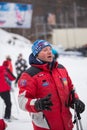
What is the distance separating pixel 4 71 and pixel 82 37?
35669 millimetres

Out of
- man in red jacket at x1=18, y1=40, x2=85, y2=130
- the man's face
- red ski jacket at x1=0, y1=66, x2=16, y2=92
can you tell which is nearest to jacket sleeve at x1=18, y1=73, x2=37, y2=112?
man in red jacket at x1=18, y1=40, x2=85, y2=130

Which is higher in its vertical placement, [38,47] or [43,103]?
[38,47]

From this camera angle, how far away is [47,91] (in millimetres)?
3918

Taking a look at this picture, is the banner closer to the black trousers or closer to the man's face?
the black trousers

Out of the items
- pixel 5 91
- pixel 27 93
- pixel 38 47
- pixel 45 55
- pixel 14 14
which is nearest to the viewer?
pixel 27 93

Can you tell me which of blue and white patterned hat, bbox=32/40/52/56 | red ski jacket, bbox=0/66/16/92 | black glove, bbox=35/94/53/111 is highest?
blue and white patterned hat, bbox=32/40/52/56

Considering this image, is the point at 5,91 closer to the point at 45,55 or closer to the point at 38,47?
the point at 38,47

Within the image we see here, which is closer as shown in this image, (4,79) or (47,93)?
(47,93)

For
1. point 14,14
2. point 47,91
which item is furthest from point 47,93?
point 14,14

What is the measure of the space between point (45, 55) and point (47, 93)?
38cm

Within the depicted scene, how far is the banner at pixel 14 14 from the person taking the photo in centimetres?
3356

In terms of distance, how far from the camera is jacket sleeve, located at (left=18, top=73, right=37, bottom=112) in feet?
12.5

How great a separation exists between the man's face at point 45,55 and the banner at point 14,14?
2981 centimetres

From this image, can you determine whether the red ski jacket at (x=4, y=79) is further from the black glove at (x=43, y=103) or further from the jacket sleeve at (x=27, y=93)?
the black glove at (x=43, y=103)
